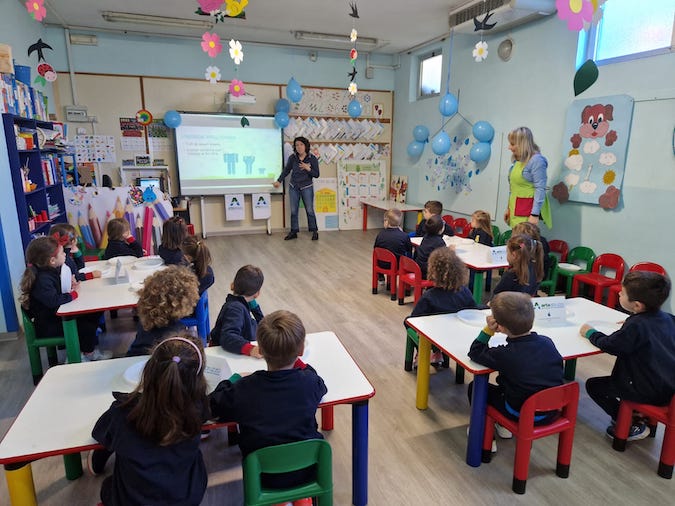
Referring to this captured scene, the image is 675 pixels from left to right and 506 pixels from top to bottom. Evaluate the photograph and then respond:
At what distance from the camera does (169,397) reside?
1.22 metres

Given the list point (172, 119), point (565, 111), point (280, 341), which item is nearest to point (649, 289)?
point (280, 341)

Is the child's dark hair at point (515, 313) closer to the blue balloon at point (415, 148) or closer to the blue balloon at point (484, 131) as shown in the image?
the blue balloon at point (484, 131)

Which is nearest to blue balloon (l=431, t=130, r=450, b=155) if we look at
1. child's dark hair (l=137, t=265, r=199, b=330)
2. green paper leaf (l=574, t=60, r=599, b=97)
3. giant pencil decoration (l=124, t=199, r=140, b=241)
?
green paper leaf (l=574, t=60, r=599, b=97)

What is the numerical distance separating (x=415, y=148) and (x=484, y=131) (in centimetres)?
165

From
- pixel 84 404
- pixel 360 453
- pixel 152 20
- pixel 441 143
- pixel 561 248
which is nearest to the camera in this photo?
pixel 84 404

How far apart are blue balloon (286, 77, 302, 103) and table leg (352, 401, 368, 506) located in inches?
235

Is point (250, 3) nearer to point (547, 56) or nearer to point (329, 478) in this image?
point (547, 56)

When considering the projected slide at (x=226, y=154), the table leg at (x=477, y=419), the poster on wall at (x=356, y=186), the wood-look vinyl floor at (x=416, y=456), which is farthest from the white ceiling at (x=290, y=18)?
the table leg at (x=477, y=419)

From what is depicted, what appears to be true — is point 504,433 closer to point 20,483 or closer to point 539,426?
point 539,426

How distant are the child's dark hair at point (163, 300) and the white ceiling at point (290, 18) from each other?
4.06 metres

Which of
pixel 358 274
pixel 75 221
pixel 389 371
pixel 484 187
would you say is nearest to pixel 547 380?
pixel 389 371

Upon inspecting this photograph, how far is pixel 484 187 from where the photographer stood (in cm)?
568

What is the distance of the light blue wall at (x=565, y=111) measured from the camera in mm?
3596

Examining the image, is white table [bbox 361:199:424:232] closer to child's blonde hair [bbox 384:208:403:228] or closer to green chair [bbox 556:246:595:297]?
child's blonde hair [bbox 384:208:403:228]
